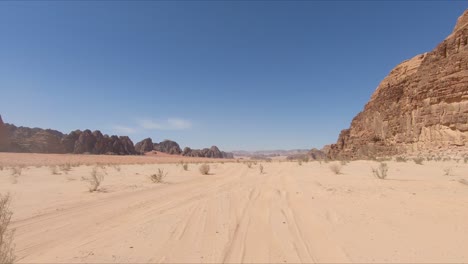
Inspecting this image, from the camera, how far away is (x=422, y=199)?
5586 mm

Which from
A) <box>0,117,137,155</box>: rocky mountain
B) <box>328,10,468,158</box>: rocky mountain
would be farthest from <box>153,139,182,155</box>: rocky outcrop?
<box>328,10,468,158</box>: rocky mountain

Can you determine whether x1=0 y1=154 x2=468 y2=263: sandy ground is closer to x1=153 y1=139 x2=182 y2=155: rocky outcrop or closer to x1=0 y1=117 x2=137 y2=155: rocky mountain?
x1=0 y1=117 x2=137 y2=155: rocky mountain

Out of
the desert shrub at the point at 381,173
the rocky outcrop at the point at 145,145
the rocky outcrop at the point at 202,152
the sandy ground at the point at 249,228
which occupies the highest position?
the rocky outcrop at the point at 145,145

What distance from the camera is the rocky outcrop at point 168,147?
332ft

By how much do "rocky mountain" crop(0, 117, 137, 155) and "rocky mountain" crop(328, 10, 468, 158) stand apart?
67403 mm

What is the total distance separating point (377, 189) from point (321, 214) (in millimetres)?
3186

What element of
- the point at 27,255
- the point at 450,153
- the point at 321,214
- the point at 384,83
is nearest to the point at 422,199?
the point at 321,214

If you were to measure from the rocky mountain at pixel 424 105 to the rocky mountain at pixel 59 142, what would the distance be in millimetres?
67403

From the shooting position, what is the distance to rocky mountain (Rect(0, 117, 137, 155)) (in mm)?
62156

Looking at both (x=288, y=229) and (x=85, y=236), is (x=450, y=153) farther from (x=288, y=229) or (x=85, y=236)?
(x=85, y=236)

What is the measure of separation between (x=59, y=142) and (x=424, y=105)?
7869 centimetres

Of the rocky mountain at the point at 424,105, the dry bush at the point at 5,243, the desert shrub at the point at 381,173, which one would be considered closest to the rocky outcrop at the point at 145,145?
the rocky mountain at the point at 424,105

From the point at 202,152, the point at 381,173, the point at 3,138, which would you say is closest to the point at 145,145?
the point at 202,152

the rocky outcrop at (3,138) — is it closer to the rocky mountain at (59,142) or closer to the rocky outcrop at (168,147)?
the rocky mountain at (59,142)
